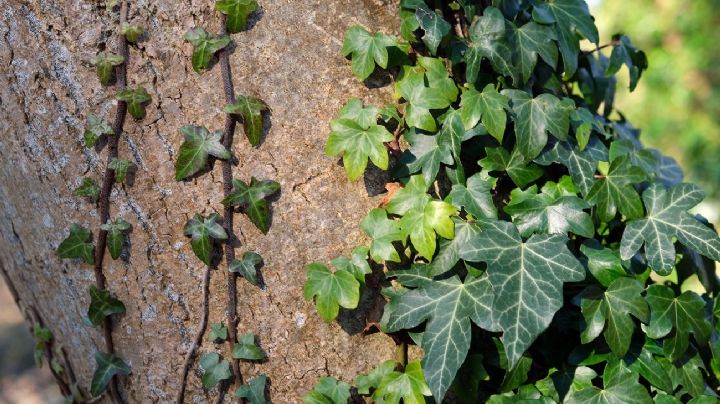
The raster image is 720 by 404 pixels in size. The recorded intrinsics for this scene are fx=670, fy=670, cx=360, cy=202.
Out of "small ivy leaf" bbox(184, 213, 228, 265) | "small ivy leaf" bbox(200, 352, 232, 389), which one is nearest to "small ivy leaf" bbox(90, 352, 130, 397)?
"small ivy leaf" bbox(200, 352, 232, 389)

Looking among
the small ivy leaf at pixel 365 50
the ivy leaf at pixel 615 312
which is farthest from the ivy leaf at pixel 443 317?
the small ivy leaf at pixel 365 50

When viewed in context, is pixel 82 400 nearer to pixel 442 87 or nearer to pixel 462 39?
pixel 442 87

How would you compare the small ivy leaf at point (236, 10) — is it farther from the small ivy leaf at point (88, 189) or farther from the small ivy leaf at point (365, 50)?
the small ivy leaf at point (88, 189)

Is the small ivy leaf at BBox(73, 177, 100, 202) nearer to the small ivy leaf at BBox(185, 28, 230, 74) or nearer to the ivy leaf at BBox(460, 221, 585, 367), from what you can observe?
the small ivy leaf at BBox(185, 28, 230, 74)

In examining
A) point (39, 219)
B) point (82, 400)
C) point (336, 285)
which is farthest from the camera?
point (82, 400)

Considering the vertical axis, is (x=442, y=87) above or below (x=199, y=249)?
above

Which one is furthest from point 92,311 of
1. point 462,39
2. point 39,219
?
point 462,39

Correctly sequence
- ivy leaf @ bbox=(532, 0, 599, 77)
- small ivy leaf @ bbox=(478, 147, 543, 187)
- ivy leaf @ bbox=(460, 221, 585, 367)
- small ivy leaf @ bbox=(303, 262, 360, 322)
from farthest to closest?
ivy leaf @ bbox=(532, 0, 599, 77) < small ivy leaf @ bbox=(478, 147, 543, 187) < small ivy leaf @ bbox=(303, 262, 360, 322) < ivy leaf @ bbox=(460, 221, 585, 367)
